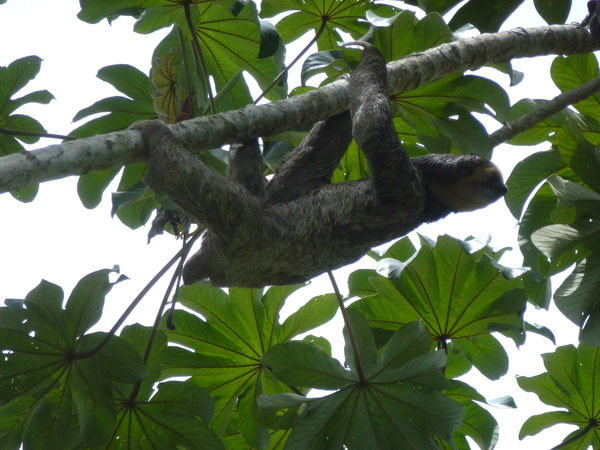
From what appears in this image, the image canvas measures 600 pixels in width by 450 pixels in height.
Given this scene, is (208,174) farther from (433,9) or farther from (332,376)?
(433,9)

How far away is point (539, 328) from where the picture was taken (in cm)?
572

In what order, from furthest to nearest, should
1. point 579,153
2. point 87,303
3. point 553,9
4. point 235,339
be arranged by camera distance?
1. point 553,9
2. point 235,339
3. point 579,153
4. point 87,303

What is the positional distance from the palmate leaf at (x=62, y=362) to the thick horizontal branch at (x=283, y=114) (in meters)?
0.99

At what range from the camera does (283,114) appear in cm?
473

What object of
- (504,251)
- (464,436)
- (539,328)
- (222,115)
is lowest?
(464,436)

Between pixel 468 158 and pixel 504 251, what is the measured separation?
2.92 feet

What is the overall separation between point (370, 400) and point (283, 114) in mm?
2088

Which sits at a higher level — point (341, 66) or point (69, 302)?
point (341, 66)

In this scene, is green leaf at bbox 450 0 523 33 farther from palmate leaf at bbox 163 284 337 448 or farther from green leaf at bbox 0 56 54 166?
green leaf at bbox 0 56 54 166

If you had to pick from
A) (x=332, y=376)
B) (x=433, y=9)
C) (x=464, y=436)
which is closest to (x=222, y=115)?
(x=332, y=376)

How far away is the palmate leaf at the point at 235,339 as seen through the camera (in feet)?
18.3

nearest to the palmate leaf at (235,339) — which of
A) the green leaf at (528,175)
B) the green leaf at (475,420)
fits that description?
the green leaf at (475,420)

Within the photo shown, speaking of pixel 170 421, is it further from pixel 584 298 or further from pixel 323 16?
pixel 323 16

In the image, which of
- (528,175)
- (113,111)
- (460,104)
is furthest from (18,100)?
(528,175)
